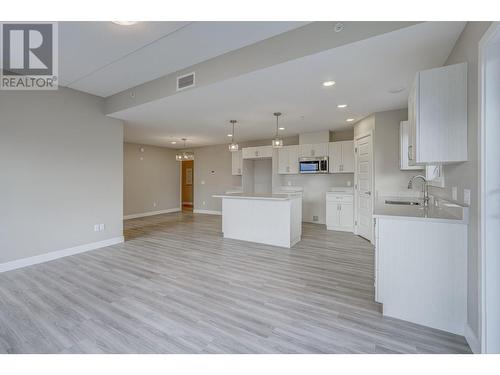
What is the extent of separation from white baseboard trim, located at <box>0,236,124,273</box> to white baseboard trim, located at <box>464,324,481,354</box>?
523 cm

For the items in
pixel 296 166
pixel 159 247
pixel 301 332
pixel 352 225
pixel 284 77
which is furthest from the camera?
pixel 296 166

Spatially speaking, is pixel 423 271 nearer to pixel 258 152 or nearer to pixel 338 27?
pixel 338 27

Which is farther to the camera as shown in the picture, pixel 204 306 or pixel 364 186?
A: pixel 364 186

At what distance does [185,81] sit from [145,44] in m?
0.68

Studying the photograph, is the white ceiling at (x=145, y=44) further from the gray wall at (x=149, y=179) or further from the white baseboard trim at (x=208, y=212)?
the white baseboard trim at (x=208, y=212)

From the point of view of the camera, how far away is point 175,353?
5.39 ft

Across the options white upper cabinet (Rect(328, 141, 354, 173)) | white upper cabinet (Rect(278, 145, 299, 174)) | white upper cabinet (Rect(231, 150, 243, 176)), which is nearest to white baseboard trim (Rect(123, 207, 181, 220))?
white upper cabinet (Rect(231, 150, 243, 176))

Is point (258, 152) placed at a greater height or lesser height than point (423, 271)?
greater

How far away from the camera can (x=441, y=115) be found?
1.94 m

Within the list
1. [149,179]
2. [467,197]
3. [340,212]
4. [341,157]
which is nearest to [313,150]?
[341,157]

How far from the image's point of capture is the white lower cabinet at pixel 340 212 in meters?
5.50

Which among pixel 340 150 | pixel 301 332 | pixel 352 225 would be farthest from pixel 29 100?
pixel 352 225
